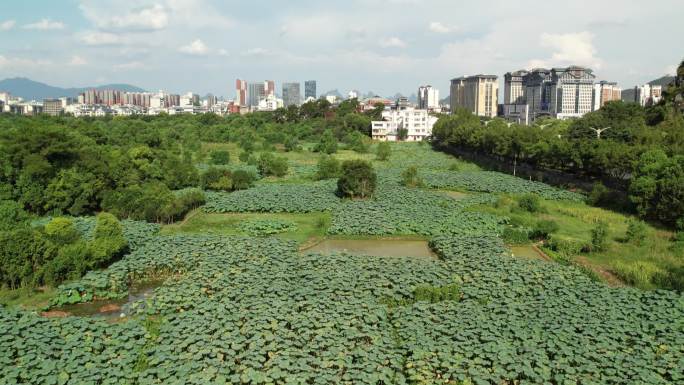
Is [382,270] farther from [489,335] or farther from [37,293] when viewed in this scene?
[37,293]

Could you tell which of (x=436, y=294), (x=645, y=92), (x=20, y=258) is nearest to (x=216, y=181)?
(x=20, y=258)

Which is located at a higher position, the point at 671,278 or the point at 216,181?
the point at 216,181

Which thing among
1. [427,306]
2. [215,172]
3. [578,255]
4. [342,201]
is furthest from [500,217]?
[215,172]

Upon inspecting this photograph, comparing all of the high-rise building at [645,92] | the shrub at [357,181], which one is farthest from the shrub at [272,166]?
the high-rise building at [645,92]

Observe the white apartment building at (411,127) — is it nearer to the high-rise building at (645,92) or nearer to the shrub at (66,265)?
the high-rise building at (645,92)

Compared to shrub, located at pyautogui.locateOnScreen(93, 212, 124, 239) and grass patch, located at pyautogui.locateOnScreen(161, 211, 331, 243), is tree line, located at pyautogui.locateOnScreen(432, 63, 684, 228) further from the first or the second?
→ shrub, located at pyautogui.locateOnScreen(93, 212, 124, 239)

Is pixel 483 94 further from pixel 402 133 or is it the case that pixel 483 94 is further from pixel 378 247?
pixel 378 247
